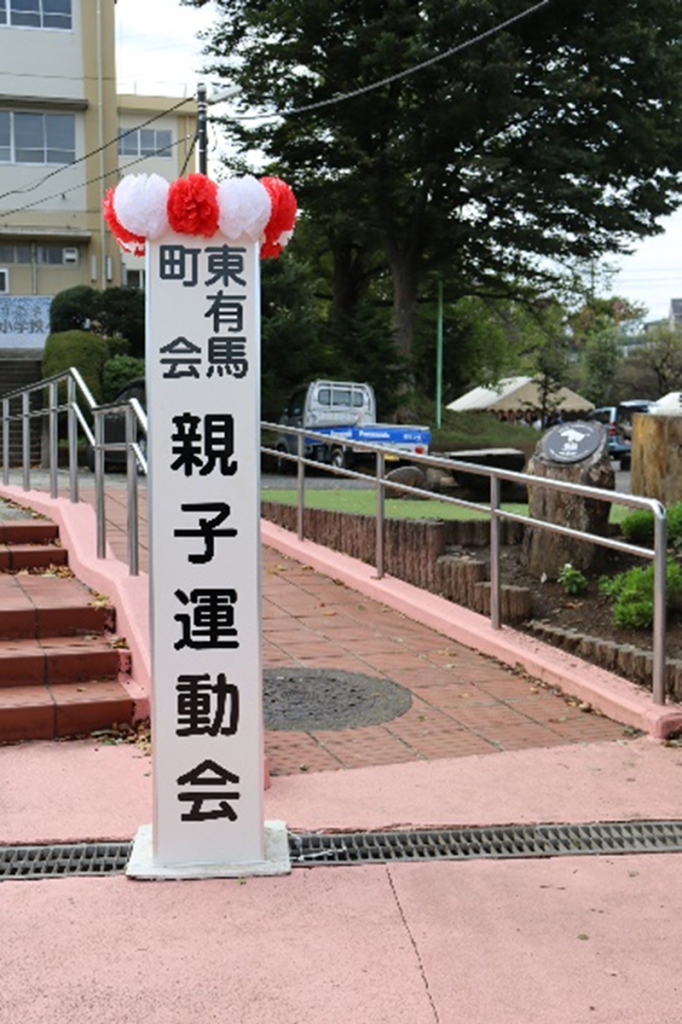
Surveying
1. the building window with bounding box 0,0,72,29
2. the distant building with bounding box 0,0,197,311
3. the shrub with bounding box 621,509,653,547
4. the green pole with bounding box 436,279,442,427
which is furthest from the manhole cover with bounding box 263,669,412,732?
the building window with bounding box 0,0,72,29

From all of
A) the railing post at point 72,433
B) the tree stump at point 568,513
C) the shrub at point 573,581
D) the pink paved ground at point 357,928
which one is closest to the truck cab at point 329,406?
the railing post at point 72,433

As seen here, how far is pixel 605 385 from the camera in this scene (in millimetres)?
61188

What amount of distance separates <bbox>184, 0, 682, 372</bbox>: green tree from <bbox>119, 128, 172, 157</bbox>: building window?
49.0ft

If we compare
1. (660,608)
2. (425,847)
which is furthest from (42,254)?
(425,847)

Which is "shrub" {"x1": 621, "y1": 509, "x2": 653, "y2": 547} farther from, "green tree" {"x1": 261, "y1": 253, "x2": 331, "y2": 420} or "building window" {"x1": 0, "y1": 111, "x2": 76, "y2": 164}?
"building window" {"x1": 0, "y1": 111, "x2": 76, "y2": 164}

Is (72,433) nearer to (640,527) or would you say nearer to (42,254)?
(640,527)

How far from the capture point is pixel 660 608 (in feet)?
18.4

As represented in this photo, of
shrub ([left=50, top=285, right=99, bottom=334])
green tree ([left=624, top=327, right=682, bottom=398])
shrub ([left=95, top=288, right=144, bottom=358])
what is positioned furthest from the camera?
green tree ([left=624, top=327, right=682, bottom=398])

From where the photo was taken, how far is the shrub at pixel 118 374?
23156 mm

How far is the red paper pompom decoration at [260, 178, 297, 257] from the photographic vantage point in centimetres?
405

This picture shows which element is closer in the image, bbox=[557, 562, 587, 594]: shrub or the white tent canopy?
bbox=[557, 562, 587, 594]: shrub

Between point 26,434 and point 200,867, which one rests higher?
point 26,434

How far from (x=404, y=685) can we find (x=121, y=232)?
3156 mm

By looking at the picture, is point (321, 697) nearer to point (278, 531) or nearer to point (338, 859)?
point (338, 859)
